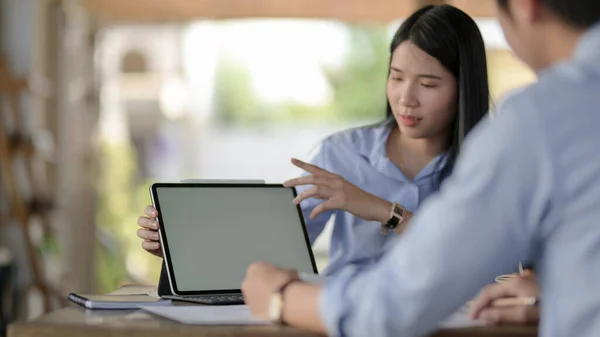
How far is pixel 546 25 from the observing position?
1.20 metres

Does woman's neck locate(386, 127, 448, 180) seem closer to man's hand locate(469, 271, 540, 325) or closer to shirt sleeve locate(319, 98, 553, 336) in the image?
man's hand locate(469, 271, 540, 325)

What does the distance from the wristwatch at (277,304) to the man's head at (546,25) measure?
1.33 ft

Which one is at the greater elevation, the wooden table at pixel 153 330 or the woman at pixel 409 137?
the woman at pixel 409 137

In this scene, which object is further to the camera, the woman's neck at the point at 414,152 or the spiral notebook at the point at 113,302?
the woman's neck at the point at 414,152

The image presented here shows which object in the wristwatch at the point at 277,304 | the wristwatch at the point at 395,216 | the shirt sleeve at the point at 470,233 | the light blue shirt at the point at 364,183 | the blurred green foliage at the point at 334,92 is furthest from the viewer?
the blurred green foliage at the point at 334,92

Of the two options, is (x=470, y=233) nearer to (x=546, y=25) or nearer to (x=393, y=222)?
(x=546, y=25)

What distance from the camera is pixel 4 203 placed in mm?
5449

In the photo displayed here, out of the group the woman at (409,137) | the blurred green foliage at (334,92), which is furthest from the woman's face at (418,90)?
the blurred green foliage at (334,92)

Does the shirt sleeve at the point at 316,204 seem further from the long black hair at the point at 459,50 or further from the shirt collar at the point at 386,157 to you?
the long black hair at the point at 459,50

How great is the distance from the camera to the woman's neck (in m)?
2.18

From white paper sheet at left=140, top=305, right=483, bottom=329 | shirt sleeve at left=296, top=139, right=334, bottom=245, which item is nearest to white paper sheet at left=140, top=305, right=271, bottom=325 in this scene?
white paper sheet at left=140, top=305, right=483, bottom=329

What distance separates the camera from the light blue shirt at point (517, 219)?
1125 millimetres

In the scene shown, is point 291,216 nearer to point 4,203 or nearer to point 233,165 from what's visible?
point 4,203

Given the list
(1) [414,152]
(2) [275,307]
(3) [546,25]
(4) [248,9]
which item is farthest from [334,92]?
(3) [546,25]
